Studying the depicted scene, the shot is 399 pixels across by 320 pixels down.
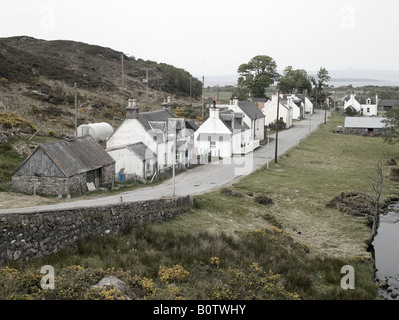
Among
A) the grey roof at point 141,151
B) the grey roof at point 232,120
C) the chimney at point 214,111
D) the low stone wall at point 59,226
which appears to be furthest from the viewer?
the grey roof at point 232,120

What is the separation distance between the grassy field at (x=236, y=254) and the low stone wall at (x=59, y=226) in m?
0.48

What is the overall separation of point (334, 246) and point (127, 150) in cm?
1798

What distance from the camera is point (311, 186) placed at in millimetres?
36438

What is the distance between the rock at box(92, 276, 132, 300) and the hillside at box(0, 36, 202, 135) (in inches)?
1362

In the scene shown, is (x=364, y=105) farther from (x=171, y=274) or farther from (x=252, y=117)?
(x=171, y=274)

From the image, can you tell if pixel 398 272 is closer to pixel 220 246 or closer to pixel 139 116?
pixel 220 246

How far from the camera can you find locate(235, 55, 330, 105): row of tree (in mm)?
118000

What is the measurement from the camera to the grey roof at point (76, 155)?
26.2m

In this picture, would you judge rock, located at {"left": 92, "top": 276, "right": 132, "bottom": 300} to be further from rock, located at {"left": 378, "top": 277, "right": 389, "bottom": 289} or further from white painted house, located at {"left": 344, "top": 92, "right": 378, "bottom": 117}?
white painted house, located at {"left": 344, "top": 92, "right": 378, "bottom": 117}

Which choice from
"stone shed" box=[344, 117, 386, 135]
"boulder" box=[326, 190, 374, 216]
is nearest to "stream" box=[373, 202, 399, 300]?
"boulder" box=[326, 190, 374, 216]

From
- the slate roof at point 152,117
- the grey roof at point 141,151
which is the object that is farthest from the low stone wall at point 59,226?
the slate roof at point 152,117

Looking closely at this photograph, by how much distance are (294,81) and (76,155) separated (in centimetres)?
10839

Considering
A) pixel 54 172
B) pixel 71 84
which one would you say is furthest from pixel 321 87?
pixel 54 172

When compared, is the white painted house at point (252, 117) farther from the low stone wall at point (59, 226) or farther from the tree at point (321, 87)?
the tree at point (321, 87)
